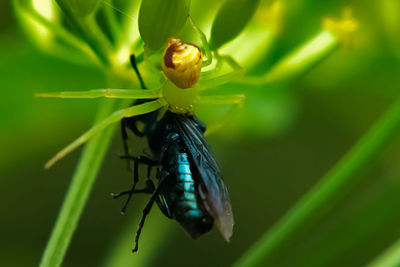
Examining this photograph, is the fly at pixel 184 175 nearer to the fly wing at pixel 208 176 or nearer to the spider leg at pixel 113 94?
the fly wing at pixel 208 176

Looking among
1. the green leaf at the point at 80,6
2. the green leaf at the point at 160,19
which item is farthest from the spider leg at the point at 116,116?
the green leaf at the point at 80,6

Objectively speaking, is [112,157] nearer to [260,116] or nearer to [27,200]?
[27,200]

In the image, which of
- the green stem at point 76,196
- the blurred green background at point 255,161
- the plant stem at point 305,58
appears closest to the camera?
the green stem at point 76,196

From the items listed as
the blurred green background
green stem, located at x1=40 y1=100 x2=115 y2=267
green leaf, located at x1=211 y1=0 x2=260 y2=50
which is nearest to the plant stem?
the blurred green background

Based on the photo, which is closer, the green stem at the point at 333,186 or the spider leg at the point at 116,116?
the spider leg at the point at 116,116

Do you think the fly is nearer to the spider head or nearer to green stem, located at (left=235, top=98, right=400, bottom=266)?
the spider head

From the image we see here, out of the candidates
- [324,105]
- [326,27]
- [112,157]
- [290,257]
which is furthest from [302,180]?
[326,27]

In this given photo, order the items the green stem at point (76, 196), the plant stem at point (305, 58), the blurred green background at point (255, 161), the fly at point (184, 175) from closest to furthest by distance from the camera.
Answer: the green stem at point (76, 196)
the fly at point (184, 175)
the plant stem at point (305, 58)
the blurred green background at point (255, 161)

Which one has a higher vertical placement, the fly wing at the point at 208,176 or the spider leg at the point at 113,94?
the spider leg at the point at 113,94
